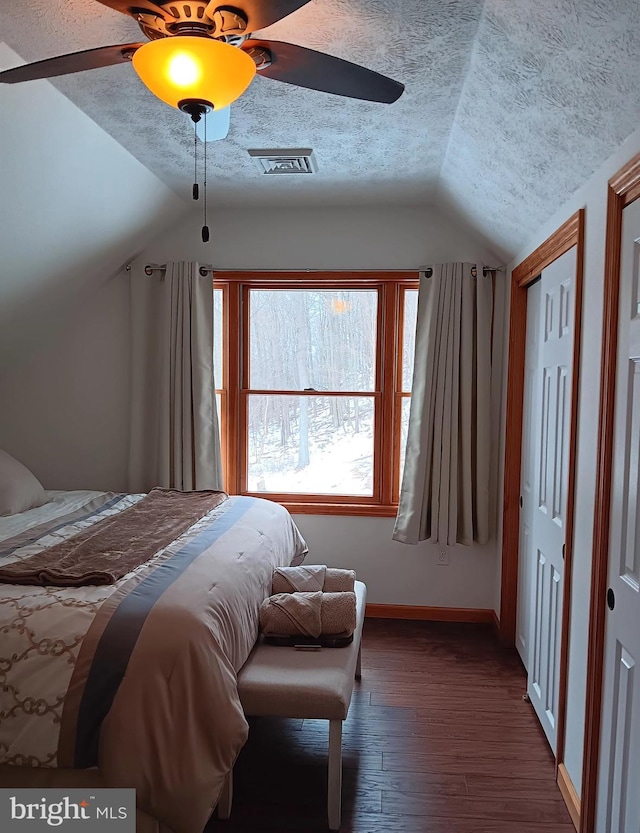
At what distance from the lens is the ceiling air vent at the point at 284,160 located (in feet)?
10.6

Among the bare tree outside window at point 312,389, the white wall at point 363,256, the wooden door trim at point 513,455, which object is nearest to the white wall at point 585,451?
the wooden door trim at point 513,455

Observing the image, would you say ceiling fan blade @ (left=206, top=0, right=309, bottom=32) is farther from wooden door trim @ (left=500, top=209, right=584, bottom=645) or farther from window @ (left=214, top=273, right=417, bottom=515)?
window @ (left=214, top=273, right=417, bottom=515)

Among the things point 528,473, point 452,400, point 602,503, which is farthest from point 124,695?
point 452,400

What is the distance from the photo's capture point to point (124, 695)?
6.38ft

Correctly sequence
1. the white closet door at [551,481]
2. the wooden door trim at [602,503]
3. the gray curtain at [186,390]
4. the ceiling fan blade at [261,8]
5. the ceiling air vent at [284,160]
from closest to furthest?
the ceiling fan blade at [261,8] < the wooden door trim at [602,503] < the white closet door at [551,481] < the ceiling air vent at [284,160] < the gray curtain at [186,390]

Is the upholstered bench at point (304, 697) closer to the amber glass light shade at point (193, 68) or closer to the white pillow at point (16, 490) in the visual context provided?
the white pillow at point (16, 490)

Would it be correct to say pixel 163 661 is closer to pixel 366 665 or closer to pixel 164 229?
pixel 366 665

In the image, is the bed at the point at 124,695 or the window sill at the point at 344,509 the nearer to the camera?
the bed at the point at 124,695

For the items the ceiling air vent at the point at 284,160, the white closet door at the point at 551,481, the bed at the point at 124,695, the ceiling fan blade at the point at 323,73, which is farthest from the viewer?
the ceiling air vent at the point at 284,160

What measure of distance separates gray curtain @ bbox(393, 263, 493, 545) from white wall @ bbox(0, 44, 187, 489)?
177cm

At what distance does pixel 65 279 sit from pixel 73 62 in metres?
2.35

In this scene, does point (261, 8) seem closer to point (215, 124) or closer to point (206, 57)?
point (206, 57)

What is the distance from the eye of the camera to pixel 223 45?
1.50 m

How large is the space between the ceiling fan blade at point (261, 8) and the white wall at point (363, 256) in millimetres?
2723
